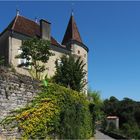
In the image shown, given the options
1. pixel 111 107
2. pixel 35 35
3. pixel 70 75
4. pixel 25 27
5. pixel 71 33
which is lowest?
pixel 111 107

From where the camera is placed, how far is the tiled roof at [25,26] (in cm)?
3431

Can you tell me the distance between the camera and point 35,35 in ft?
116

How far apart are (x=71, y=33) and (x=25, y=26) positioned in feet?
24.3

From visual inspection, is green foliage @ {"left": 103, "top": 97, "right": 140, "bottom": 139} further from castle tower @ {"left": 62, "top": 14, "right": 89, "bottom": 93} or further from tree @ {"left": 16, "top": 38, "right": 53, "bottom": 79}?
tree @ {"left": 16, "top": 38, "right": 53, "bottom": 79}

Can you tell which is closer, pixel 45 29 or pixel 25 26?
pixel 25 26

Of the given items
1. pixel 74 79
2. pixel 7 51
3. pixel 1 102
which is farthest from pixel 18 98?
pixel 7 51

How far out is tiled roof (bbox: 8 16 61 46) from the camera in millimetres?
34312

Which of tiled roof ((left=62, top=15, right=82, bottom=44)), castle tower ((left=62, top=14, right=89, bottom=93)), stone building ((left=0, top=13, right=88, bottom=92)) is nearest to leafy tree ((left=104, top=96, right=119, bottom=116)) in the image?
castle tower ((left=62, top=14, right=89, bottom=93))

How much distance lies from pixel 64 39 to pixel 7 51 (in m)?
9.96

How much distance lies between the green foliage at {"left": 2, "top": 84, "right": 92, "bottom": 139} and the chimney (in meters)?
19.4

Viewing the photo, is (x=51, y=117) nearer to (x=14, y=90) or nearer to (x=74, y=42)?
(x=14, y=90)

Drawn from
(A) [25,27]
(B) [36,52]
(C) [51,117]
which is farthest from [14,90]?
(A) [25,27]

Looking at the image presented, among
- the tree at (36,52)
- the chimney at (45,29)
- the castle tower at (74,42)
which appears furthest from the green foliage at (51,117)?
the castle tower at (74,42)

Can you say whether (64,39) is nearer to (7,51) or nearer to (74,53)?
(74,53)
